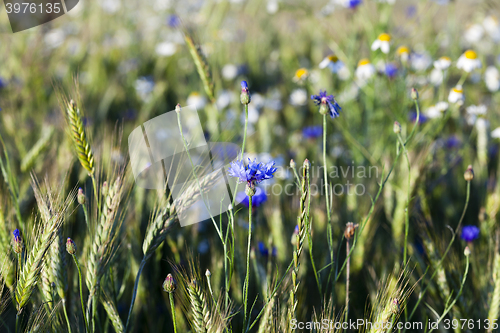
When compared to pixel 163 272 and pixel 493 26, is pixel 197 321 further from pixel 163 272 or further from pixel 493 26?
pixel 493 26

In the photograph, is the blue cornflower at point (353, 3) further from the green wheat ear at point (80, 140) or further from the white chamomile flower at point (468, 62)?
the green wheat ear at point (80, 140)

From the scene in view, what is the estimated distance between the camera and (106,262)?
0.85 meters

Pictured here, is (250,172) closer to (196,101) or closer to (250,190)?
(250,190)

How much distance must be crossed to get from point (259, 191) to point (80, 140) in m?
0.56

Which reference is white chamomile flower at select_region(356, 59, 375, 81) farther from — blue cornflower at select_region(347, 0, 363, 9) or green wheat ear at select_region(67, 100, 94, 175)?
green wheat ear at select_region(67, 100, 94, 175)

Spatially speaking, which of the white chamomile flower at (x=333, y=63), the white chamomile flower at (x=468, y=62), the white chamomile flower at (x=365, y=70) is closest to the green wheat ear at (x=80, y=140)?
the white chamomile flower at (x=333, y=63)

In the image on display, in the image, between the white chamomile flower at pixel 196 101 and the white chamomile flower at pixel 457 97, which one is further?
the white chamomile flower at pixel 196 101

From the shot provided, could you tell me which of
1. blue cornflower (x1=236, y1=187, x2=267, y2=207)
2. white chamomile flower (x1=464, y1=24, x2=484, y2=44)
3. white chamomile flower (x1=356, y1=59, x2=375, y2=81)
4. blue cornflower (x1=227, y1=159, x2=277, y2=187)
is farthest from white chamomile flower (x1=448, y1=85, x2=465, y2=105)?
white chamomile flower (x1=464, y1=24, x2=484, y2=44)

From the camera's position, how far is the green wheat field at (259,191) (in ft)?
2.88

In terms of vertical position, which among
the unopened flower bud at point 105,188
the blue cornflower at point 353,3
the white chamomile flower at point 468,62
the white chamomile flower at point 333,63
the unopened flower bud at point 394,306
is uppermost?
the blue cornflower at point 353,3

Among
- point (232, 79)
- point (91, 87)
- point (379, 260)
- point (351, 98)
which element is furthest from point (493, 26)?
point (91, 87)

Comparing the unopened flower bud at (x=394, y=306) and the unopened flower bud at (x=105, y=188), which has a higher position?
the unopened flower bud at (x=105, y=188)

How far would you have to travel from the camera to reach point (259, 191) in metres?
1.21

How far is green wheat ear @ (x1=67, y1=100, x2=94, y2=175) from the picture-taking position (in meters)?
0.94
